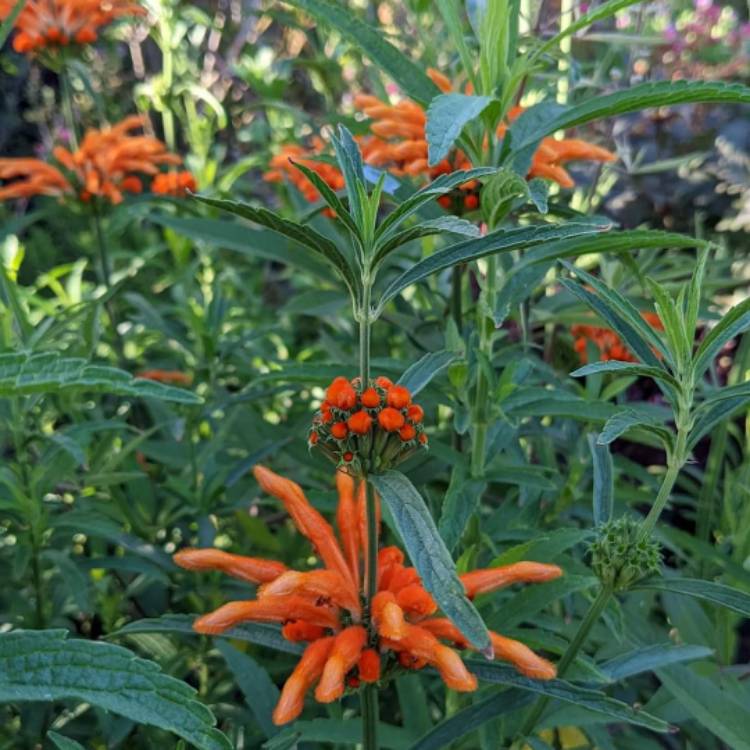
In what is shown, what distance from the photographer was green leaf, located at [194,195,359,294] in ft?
2.16

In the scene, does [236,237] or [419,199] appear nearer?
[419,199]

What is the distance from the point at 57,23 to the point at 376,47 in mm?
1346

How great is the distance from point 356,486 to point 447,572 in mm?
451

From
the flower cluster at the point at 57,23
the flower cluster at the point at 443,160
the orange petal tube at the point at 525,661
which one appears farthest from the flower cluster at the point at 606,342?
the flower cluster at the point at 57,23

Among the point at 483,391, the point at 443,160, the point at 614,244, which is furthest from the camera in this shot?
the point at 443,160

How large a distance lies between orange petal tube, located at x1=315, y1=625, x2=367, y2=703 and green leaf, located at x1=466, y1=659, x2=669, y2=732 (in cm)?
12

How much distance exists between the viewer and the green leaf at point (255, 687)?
1.08 m

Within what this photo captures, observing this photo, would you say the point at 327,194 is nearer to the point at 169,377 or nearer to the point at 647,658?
the point at 647,658

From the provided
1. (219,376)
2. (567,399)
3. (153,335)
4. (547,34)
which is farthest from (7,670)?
(547,34)

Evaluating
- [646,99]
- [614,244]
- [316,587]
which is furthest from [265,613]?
[646,99]

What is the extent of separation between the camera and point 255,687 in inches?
43.2

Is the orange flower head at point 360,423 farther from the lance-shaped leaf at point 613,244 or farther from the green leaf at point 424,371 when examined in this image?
the lance-shaped leaf at point 613,244

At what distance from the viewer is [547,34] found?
173cm

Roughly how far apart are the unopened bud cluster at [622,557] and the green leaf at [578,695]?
101 mm
